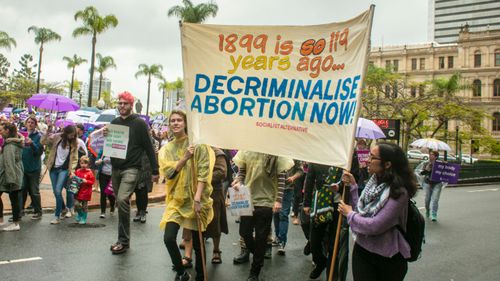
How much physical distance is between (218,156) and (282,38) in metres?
1.93

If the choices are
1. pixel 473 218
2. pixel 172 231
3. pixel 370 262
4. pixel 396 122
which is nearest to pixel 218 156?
pixel 172 231

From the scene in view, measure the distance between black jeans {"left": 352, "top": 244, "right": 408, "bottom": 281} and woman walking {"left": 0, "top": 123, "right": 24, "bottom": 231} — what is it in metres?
5.80

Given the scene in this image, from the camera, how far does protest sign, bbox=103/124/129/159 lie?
6.09m

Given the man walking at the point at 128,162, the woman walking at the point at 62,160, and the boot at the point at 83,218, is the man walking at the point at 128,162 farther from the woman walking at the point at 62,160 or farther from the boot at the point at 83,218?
the woman walking at the point at 62,160

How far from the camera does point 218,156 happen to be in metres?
5.70

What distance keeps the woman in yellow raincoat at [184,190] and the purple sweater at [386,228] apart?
1.74 m

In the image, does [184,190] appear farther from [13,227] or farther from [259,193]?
[13,227]

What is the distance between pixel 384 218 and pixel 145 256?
3736 millimetres

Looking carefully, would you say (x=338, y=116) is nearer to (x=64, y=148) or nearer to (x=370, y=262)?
(x=370, y=262)

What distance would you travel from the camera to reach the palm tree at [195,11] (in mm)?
32491

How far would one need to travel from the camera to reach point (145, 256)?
6.02 metres

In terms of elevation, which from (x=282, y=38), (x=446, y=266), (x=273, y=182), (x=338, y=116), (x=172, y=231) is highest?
(x=282, y=38)

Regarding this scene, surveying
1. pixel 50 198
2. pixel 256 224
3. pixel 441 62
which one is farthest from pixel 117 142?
pixel 441 62

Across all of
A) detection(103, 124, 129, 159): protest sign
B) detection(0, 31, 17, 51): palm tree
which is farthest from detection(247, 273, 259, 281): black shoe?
detection(0, 31, 17, 51): palm tree
